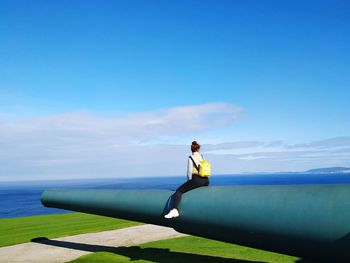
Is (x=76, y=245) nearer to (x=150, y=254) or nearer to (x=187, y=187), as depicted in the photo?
(x=150, y=254)

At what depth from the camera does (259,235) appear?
16.5 feet

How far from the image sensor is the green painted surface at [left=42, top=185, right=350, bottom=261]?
168 inches

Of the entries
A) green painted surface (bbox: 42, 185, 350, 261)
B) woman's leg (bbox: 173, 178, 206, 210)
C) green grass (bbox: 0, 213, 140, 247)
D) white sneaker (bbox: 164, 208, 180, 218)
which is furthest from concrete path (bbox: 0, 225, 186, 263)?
woman's leg (bbox: 173, 178, 206, 210)

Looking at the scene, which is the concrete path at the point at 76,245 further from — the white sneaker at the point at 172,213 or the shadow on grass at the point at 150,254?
the white sneaker at the point at 172,213

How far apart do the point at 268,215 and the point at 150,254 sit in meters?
4.05

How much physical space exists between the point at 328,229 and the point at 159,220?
331cm

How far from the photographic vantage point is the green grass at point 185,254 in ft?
24.2

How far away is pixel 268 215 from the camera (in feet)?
16.0

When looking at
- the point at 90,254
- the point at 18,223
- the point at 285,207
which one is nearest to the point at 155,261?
the point at 90,254

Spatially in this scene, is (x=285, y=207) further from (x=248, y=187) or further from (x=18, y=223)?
(x=18, y=223)

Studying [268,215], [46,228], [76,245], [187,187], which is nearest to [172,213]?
[187,187]

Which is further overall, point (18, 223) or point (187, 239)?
point (18, 223)

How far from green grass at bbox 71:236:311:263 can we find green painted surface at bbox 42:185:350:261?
4.19 feet

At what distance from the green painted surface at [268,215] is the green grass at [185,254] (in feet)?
4.19
